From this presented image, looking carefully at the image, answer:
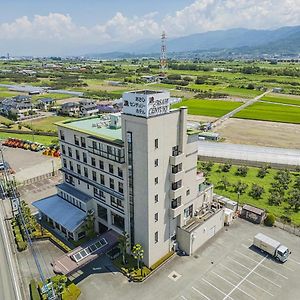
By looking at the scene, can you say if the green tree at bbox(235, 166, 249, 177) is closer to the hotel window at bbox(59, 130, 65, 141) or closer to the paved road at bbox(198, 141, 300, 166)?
the paved road at bbox(198, 141, 300, 166)

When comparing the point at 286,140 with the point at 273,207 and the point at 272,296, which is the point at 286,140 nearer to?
the point at 273,207

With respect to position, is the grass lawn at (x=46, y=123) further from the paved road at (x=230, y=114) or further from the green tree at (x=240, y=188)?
the green tree at (x=240, y=188)

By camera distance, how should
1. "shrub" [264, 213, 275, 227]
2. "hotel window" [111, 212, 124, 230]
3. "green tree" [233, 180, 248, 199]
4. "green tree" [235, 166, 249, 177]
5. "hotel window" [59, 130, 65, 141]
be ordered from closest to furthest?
1. "hotel window" [111, 212, 124, 230]
2. "hotel window" [59, 130, 65, 141]
3. "shrub" [264, 213, 275, 227]
4. "green tree" [233, 180, 248, 199]
5. "green tree" [235, 166, 249, 177]

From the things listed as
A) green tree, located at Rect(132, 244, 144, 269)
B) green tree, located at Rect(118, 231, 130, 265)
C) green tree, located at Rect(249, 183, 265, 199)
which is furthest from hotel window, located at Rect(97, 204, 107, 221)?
green tree, located at Rect(249, 183, 265, 199)

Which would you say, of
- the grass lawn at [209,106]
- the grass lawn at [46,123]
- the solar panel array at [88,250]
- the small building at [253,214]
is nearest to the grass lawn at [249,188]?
the small building at [253,214]

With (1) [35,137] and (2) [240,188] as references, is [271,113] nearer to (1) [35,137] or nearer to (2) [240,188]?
(2) [240,188]

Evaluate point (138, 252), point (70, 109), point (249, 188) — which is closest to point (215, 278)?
point (138, 252)

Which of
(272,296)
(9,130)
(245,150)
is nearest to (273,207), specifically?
(272,296)
